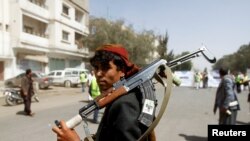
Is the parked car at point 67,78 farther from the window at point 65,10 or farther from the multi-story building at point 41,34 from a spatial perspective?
the window at point 65,10

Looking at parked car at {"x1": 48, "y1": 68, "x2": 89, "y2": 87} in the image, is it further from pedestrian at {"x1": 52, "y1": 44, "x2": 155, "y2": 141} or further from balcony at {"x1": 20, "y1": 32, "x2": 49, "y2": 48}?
pedestrian at {"x1": 52, "y1": 44, "x2": 155, "y2": 141}

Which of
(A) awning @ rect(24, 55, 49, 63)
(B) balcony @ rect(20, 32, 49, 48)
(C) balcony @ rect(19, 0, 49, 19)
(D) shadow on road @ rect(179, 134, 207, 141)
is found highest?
(C) balcony @ rect(19, 0, 49, 19)

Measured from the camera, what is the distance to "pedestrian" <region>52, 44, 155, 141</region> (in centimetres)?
166

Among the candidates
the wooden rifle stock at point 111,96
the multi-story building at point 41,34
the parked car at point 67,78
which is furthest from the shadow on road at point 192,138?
the parked car at point 67,78

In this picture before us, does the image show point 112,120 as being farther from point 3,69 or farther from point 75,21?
point 75,21

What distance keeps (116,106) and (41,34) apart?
102 ft

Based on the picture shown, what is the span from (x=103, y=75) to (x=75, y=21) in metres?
37.0

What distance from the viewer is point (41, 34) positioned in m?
31.6

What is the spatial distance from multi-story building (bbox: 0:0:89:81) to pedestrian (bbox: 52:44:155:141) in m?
23.7

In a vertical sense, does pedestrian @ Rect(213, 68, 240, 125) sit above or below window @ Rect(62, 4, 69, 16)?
below

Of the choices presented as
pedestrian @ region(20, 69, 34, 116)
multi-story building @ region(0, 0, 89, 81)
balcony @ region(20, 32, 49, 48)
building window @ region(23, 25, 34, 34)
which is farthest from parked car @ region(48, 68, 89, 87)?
pedestrian @ region(20, 69, 34, 116)

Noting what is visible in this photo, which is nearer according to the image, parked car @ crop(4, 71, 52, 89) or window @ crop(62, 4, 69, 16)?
parked car @ crop(4, 71, 52, 89)

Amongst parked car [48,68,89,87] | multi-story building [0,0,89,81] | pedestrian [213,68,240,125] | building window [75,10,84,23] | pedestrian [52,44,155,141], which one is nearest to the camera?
pedestrian [52,44,155,141]

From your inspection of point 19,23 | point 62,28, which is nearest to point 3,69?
point 19,23
